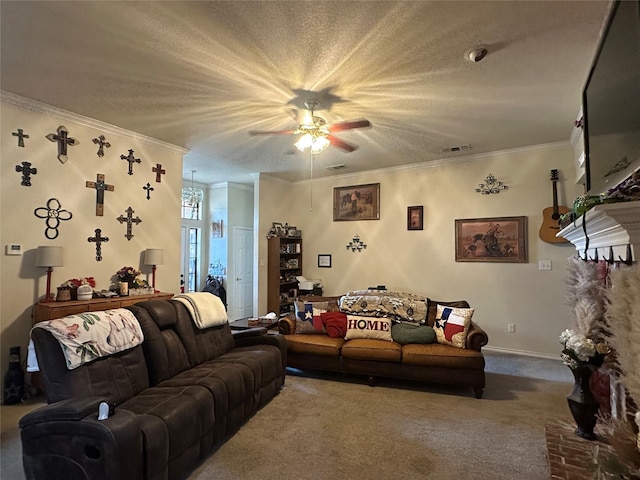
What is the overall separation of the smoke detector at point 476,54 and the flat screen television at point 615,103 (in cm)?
67

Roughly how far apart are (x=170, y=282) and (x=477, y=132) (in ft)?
14.3

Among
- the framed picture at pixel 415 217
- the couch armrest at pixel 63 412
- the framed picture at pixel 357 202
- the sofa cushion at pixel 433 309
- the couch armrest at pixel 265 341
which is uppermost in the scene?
the framed picture at pixel 357 202

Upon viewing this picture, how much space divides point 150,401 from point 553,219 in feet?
15.9

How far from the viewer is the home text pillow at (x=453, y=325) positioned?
11.5ft

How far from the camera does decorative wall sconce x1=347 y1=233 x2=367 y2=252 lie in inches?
238

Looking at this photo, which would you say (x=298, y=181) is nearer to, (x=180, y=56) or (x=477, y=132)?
(x=477, y=132)

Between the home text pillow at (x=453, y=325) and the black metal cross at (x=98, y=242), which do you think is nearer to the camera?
the home text pillow at (x=453, y=325)

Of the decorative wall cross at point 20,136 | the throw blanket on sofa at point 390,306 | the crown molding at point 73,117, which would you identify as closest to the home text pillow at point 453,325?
the throw blanket on sofa at point 390,306

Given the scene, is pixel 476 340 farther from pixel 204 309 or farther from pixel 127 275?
pixel 127 275

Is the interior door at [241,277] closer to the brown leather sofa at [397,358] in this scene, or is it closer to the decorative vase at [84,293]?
the brown leather sofa at [397,358]

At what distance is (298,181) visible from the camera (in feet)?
22.3

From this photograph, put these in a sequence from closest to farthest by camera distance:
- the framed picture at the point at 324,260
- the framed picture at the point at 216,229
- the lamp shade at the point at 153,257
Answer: the lamp shade at the point at 153,257 < the framed picture at the point at 324,260 < the framed picture at the point at 216,229

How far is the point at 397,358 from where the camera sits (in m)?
3.50

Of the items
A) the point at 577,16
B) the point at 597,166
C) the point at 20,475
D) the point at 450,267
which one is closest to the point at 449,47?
the point at 577,16
